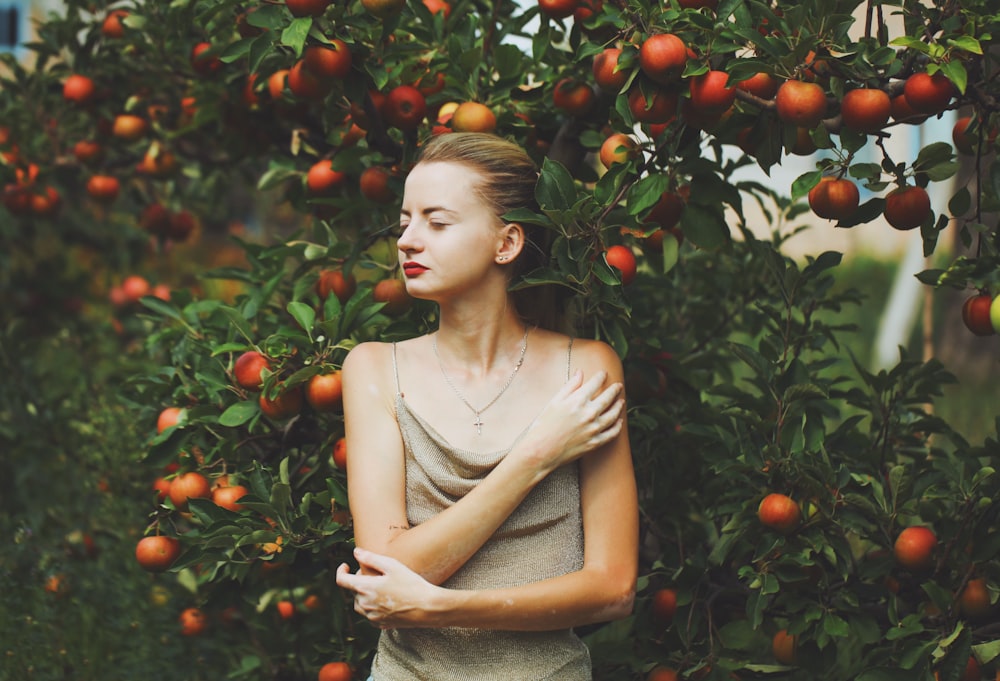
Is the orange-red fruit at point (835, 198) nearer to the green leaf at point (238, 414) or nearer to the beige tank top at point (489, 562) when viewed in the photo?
the beige tank top at point (489, 562)

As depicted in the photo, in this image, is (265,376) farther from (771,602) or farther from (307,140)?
(771,602)

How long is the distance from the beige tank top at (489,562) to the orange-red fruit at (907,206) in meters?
0.76

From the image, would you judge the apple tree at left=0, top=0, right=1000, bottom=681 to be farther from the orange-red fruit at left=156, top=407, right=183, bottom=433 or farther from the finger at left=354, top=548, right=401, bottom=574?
the finger at left=354, top=548, right=401, bottom=574

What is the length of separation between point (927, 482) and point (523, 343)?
40.2 inches

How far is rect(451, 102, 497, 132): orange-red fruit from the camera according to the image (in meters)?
2.29

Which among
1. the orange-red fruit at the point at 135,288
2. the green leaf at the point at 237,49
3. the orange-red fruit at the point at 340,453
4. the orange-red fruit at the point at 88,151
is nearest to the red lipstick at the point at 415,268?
the orange-red fruit at the point at 340,453

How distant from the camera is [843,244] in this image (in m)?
9.88

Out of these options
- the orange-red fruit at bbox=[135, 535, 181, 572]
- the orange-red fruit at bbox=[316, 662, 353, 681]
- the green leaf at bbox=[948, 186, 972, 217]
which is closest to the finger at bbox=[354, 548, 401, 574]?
the orange-red fruit at bbox=[316, 662, 353, 681]

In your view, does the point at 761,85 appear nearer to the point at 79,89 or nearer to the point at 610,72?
the point at 610,72

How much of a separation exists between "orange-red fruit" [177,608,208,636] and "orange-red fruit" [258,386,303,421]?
37.6 inches

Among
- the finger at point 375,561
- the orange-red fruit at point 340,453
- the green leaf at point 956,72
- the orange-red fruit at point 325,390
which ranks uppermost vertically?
the green leaf at point 956,72

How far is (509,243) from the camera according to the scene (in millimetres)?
1901

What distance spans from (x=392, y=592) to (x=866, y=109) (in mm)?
1138

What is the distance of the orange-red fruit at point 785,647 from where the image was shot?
230cm
